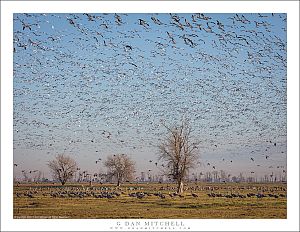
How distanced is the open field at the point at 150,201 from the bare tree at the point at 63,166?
217 millimetres

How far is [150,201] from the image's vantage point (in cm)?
1047

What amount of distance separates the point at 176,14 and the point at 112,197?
2974mm

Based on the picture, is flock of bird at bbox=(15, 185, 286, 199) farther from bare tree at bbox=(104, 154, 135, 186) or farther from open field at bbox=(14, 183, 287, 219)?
bare tree at bbox=(104, 154, 135, 186)

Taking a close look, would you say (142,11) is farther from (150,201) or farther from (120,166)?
(150,201)

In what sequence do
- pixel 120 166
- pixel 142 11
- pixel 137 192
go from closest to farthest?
pixel 142 11
pixel 120 166
pixel 137 192

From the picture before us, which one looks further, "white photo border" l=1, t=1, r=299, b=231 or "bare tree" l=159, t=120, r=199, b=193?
"bare tree" l=159, t=120, r=199, b=193

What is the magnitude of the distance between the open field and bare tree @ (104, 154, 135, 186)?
7.2 inches

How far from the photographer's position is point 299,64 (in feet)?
33.3

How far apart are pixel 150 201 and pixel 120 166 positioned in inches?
27.9

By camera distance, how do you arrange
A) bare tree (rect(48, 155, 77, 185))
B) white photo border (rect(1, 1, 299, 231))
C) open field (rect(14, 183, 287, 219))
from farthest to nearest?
bare tree (rect(48, 155, 77, 185)), open field (rect(14, 183, 287, 219)), white photo border (rect(1, 1, 299, 231))

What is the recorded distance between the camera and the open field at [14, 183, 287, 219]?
1027cm

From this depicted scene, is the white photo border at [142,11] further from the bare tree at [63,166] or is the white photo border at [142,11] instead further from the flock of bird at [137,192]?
the bare tree at [63,166]

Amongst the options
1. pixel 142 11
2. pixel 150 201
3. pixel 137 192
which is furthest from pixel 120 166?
pixel 142 11

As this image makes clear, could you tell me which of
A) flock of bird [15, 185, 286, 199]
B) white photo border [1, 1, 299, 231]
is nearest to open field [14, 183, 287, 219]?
flock of bird [15, 185, 286, 199]
